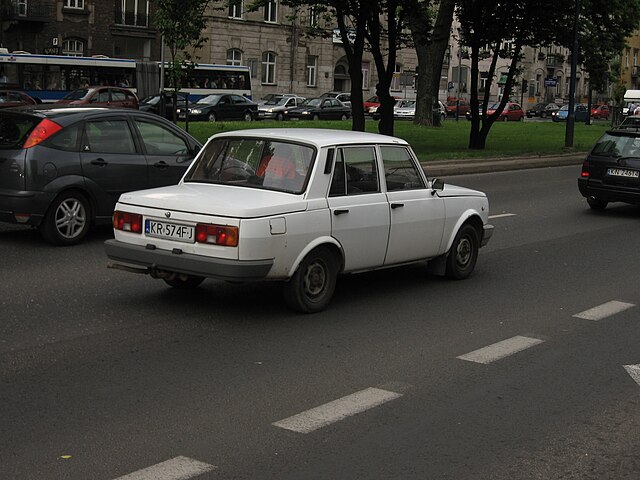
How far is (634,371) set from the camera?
283 inches

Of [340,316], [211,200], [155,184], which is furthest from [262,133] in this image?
[155,184]

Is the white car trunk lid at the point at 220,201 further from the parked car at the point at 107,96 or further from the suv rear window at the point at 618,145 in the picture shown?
the parked car at the point at 107,96

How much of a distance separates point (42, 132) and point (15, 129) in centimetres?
36

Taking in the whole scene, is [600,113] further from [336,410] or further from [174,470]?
[174,470]

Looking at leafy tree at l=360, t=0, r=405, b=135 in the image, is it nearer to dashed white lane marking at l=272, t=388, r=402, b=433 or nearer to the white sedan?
the white sedan

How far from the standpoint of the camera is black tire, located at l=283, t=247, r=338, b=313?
8.29 metres

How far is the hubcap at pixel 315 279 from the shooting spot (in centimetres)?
840

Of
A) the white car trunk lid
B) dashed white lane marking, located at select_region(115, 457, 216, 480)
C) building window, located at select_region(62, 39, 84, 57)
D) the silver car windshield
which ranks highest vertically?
building window, located at select_region(62, 39, 84, 57)

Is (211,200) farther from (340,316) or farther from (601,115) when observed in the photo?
(601,115)

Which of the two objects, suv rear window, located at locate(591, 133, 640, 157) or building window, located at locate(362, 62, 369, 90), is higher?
building window, located at locate(362, 62, 369, 90)

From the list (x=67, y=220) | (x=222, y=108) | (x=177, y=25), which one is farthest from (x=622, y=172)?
(x=222, y=108)

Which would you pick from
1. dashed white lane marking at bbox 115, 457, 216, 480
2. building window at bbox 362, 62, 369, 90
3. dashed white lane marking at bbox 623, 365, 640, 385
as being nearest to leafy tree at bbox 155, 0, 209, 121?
dashed white lane marking at bbox 623, 365, 640, 385

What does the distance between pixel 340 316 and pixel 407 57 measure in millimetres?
75408

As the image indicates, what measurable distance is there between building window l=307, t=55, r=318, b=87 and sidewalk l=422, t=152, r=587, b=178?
44905 millimetres
